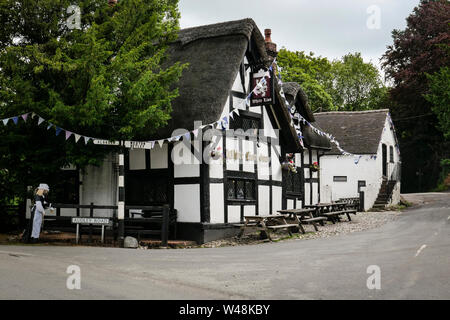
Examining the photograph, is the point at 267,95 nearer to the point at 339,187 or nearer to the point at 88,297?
the point at 88,297

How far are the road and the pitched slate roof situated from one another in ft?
58.4

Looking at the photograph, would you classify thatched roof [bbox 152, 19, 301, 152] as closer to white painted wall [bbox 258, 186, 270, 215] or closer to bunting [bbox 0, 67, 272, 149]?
bunting [bbox 0, 67, 272, 149]

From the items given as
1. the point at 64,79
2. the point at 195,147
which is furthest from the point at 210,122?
the point at 64,79

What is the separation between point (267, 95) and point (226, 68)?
5.55 feet

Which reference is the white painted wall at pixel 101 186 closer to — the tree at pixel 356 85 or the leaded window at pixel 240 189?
the leaded window at pixel 240 189

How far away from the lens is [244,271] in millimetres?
9812

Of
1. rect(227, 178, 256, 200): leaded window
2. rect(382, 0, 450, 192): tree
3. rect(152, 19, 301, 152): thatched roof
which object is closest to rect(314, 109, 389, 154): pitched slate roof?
rect(382, 0, 450, 192): tree

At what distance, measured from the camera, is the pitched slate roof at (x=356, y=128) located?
32.6m

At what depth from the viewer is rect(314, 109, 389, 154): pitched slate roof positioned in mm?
32594

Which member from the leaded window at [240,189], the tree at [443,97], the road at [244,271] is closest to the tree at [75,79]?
the road at [244,271]

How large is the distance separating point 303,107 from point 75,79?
13067mm

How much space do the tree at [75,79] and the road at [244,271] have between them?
3.26m

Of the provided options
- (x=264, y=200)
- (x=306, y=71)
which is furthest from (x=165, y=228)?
(x=306, y=71)

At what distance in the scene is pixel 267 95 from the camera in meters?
17.8
